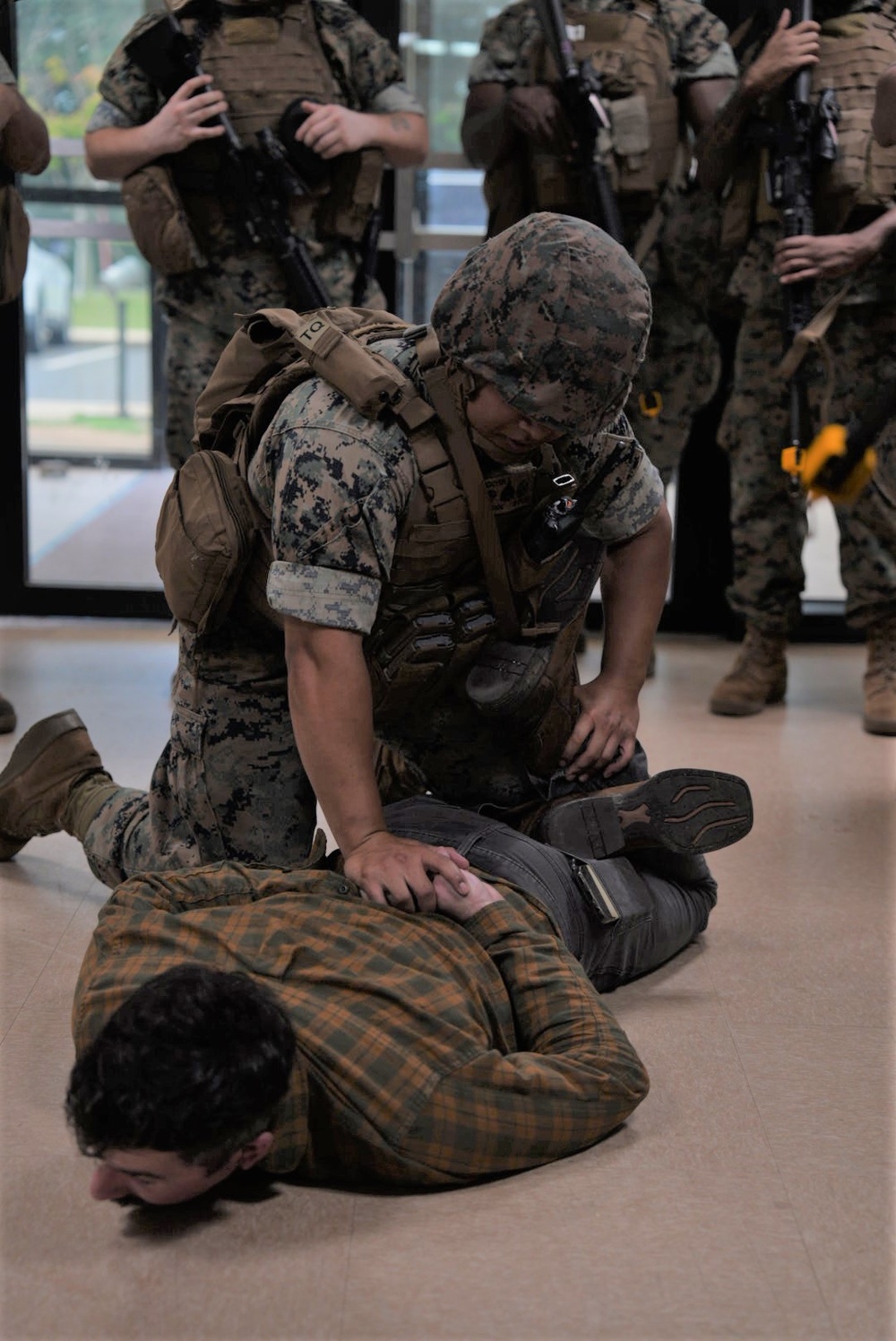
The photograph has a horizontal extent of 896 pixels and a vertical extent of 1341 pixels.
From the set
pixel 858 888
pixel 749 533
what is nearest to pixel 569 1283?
pixel 858 888

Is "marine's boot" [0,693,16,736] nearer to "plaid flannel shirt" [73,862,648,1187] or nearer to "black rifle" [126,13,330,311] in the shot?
"black rifle" [126,13,330,311]

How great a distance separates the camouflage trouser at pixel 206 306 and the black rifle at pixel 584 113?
589mm

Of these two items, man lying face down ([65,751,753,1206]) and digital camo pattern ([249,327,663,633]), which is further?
digital camo pattern ([249,327,663,633])

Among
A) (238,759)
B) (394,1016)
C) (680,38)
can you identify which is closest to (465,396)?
(238,759)

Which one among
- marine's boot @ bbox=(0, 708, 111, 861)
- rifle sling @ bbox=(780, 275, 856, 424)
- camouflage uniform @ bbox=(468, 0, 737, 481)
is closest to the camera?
marine's boot @ bbox=(0, 708, 111, 861)

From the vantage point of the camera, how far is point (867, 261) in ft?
11.2

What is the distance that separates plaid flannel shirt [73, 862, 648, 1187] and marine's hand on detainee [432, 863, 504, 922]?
13mm

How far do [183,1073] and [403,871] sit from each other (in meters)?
0.44

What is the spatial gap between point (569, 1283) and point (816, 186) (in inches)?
107

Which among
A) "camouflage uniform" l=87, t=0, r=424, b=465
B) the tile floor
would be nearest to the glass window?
"camouflage uniform" l=87, t=0, r=424, b=465

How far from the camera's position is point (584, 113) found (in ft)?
11.5

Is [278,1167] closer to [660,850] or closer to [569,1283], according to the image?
[569,1283]

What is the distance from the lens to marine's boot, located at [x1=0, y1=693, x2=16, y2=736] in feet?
10.8

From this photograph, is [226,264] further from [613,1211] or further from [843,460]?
[613,1211]
